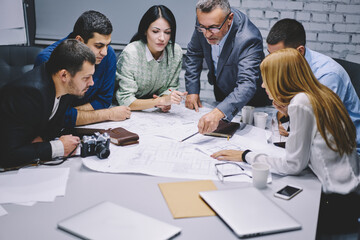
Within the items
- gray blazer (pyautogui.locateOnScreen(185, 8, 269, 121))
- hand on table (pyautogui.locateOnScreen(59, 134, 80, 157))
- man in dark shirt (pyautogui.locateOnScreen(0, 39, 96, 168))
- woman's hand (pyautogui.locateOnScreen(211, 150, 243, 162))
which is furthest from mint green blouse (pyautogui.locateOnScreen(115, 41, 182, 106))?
woman's hand (pyautogui.locateOnScreen(211, 150, 243, 162))

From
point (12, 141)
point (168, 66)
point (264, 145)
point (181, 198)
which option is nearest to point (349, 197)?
point (264, 145)

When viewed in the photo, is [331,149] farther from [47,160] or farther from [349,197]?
[47,160]

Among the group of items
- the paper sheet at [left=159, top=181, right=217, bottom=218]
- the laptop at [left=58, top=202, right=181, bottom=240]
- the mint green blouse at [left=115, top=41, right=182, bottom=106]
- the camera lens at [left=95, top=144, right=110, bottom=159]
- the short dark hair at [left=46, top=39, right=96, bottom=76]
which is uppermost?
the short dark hair at [left=46, top=39, right=96, bottom=76]

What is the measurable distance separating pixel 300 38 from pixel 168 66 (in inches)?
35.7

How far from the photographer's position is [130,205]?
3.21ft

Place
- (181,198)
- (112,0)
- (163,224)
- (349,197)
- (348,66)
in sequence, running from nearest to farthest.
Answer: (163,224)
(181,198)
(349,197)
(348,66)
(112,0)

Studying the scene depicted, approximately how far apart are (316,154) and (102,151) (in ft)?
2.65

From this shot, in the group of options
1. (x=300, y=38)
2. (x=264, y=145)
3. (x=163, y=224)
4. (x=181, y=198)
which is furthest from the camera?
(x=300, y=38)

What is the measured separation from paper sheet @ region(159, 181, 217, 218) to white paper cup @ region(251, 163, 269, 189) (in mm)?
145

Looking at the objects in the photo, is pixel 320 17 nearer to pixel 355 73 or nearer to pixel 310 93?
pixel 355 73

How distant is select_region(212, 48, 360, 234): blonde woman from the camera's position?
1.10 meters

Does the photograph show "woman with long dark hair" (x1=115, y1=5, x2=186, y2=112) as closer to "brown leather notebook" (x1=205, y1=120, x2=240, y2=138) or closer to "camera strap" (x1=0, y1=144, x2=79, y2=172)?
"brown leather notebook" (x1=205, y1=120, x2=240, y2=138)

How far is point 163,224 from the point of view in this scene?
86 centimetres

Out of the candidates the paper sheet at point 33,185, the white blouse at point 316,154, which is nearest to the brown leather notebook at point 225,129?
the white blouse at point 316,154
